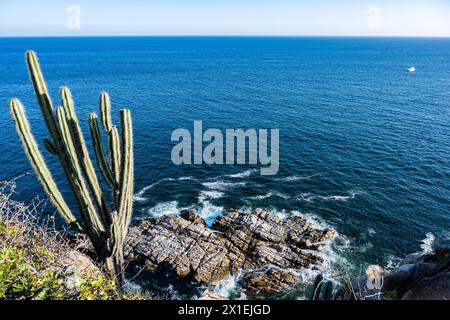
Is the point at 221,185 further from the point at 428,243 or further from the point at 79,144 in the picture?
the point at 79,144

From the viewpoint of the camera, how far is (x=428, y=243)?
104ft

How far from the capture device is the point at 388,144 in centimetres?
5316

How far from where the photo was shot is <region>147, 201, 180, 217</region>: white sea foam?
3616 centimetres

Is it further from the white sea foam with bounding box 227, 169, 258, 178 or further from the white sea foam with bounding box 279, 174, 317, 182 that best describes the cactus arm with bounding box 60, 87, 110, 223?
the white sea foam with bounding box 279, 174, 317, 182

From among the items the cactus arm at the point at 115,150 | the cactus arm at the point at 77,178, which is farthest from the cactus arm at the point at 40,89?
the cactus arm at the point at 115,150

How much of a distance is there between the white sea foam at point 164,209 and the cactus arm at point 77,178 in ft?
74.0

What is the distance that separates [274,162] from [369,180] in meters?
13.9

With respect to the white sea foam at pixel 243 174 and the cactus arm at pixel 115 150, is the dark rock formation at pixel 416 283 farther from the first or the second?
the white sea foam at pixel 243 174

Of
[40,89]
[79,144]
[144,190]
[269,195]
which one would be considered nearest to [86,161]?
[79,144]

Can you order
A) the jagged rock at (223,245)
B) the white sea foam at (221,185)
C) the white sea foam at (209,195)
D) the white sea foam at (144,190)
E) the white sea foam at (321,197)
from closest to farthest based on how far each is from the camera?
the jagged rock at (223,245) < the white sea foam at (144,190) < the white sea foam at (321,197) < the white sea foam at (209,195) < the white sea foam at (221,185)

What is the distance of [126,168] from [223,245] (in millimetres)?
20435

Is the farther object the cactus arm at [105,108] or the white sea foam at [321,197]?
the white sea foam at [321,197]

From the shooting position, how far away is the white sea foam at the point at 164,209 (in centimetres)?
3616
